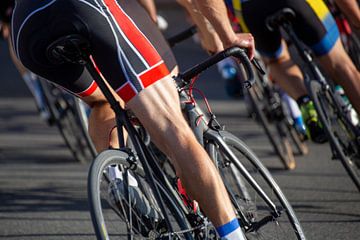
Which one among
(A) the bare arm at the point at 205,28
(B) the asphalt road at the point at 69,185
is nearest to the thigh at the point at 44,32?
(A) the bare arm at the point at 205,28

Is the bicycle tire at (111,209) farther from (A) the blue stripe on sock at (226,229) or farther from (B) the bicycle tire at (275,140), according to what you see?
(B) the bicycle tire at (275,140)

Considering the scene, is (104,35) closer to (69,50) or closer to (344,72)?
(69,50)

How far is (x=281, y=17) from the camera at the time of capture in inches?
222

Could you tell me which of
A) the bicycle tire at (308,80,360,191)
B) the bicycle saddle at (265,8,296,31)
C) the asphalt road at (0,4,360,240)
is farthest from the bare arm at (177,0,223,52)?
the asphalt road at (0,4,360,240)

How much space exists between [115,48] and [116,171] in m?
0.54

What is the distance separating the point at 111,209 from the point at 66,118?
4.20 meters

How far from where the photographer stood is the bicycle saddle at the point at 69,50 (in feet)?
12.3

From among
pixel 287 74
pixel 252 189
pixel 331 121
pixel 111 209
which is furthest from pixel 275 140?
pixel 111 209

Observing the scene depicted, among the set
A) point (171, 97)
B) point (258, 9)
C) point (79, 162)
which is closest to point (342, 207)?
point (258, 9)

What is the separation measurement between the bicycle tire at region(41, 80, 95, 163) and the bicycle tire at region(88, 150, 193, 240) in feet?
12.5

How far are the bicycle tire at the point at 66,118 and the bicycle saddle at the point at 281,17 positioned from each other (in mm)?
2604

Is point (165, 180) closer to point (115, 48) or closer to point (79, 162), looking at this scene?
point (115, 48)

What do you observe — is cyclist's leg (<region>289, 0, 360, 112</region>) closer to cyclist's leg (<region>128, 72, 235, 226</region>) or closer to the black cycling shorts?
the black cycling shorts

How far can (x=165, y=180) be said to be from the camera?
3.88 m
